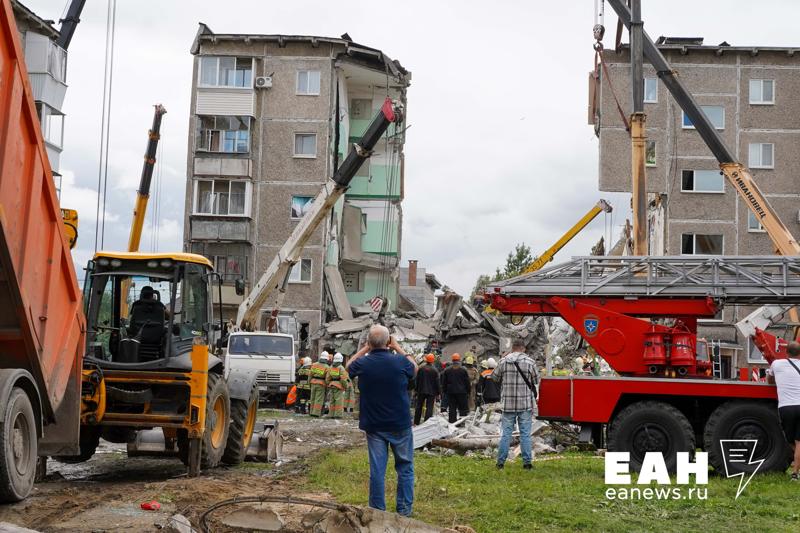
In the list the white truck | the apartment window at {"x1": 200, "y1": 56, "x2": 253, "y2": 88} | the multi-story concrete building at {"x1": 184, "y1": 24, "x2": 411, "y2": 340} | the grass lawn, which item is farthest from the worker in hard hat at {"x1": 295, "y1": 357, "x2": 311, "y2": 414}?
the apartment window at {"x1": 200, "y1": 56, "x2": 253, "y2": 88}

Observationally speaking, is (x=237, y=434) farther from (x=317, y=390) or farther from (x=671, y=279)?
(x=317, y=390)

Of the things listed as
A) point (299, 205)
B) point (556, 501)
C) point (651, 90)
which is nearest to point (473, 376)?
point (556, 501)

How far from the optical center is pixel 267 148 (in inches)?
1929

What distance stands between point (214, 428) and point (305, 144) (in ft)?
118

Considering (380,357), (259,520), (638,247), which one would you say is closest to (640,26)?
(638,247)

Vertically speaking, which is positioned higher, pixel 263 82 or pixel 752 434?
pixel 263 82

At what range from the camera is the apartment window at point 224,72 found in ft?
159

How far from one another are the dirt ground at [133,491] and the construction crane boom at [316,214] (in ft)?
37.3

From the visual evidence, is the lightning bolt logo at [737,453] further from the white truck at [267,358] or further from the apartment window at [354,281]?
the apartment window at [354,281]

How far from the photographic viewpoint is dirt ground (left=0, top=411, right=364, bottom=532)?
9.36 m

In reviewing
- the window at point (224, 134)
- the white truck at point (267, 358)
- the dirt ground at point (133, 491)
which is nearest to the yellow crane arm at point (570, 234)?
the window at point (224, 134)

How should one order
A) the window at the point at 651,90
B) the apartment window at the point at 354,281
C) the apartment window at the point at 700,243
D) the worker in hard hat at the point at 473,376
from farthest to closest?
the apartment window at the point at 354,281
the window at the point at 651,90
the apartment window at the point at 700,243
the worker in hard hat at the point at 473,376

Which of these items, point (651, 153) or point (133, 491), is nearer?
point (133, 491)

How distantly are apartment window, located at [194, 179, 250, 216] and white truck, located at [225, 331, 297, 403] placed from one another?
57.7ft
